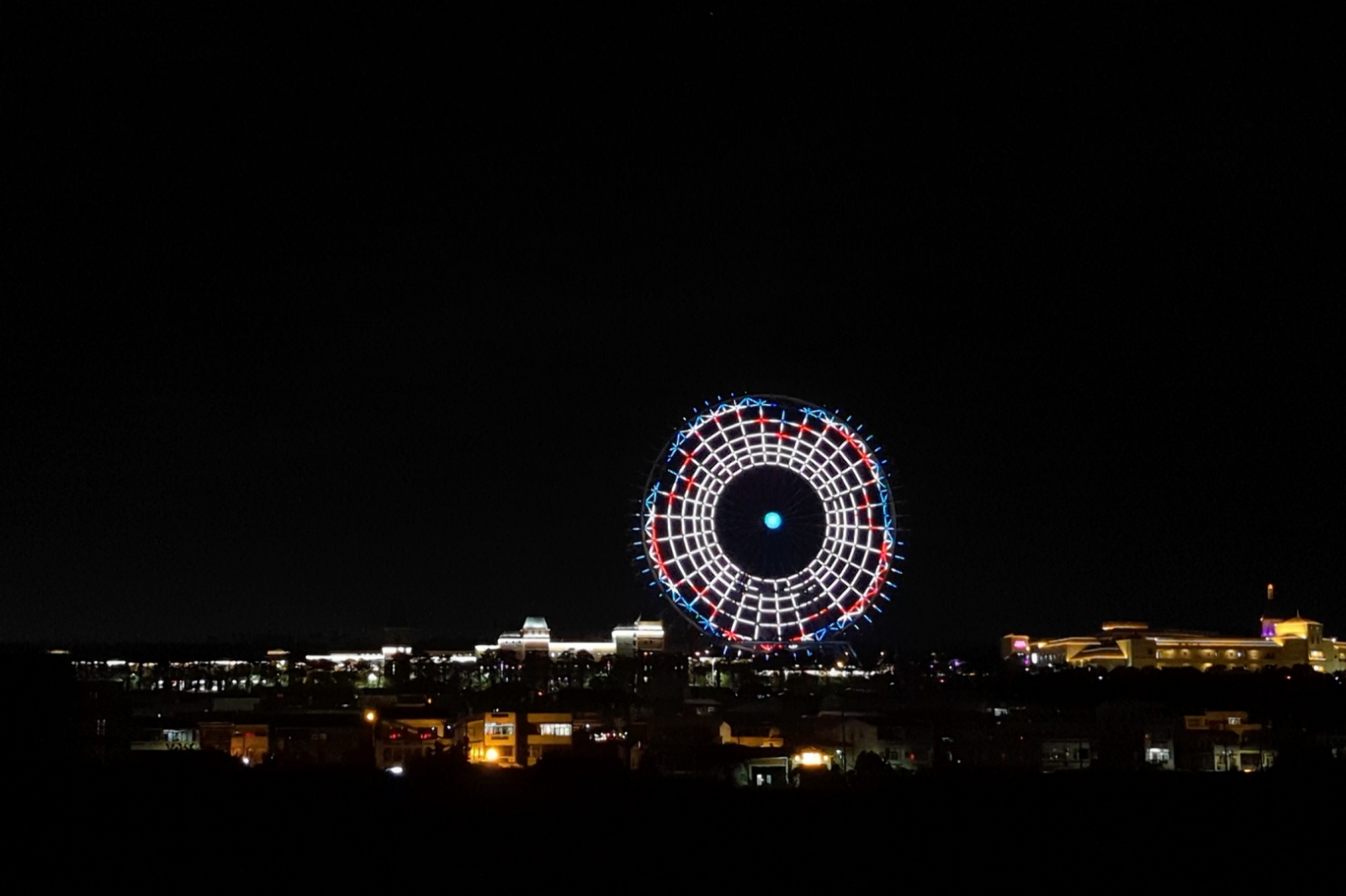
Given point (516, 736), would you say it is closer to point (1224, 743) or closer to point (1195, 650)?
point (1224, 743)

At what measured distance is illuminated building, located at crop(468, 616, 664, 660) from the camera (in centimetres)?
10144

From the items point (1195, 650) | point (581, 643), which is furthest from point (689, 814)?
point (581, 643)

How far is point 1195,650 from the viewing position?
9150 centimetres

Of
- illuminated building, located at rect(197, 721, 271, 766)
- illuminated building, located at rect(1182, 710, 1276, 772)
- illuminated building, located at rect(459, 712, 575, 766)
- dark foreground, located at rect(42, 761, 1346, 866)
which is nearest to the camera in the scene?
dark foreground, located at rect(42, 761, 1346, 866)

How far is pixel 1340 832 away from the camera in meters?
21.9

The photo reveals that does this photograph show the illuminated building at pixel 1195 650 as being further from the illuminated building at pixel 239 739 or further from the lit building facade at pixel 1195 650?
the illuminated building at pixel 239 739

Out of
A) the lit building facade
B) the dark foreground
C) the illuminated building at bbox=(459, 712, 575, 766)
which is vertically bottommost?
the dark foreground

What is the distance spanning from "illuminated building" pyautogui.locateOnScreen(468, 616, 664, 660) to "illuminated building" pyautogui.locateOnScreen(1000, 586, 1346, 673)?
1940cm

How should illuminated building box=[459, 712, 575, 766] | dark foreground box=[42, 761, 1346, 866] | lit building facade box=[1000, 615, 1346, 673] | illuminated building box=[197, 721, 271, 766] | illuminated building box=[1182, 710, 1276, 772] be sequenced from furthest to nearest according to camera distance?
lit building facade box=[1000, 615, 1346, 673] → illuminated building box=[1182, 710, 1276, 772] → illuminated building box=[459, 712, 575, 766] → illuminated building box=[197, 721, 271, 766] → dark foreground box=[42, 761, 1346, 866]

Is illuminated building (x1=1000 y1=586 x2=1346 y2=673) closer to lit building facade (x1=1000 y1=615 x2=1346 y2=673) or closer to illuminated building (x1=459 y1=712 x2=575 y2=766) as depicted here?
lit building facade (x1=1000 y1=615 x2=1346 y2=673)

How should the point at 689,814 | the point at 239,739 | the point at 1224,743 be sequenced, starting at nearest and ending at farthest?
1. the point at 689,814
2. the point at 239,739
3. the point at 1224,743

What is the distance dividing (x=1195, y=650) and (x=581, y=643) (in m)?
34.7

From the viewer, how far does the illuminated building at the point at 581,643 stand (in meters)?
101

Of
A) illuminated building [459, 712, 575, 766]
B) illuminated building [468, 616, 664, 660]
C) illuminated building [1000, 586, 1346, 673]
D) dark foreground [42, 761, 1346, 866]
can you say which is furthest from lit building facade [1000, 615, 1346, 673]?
dark foreground [42, 761, 1346, 866]
